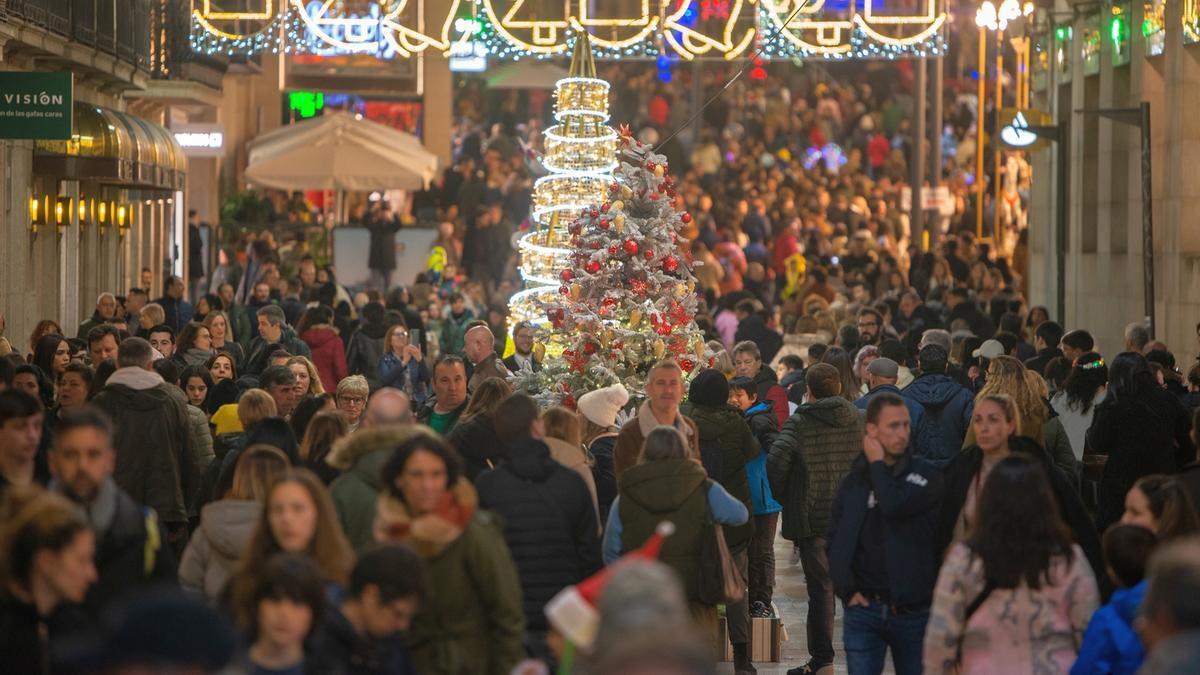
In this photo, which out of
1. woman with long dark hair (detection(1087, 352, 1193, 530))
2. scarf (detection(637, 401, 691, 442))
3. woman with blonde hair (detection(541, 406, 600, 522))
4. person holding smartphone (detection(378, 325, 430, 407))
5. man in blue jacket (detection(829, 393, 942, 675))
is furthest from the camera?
person holding smartphone (detection(378, 325, 430, 407))

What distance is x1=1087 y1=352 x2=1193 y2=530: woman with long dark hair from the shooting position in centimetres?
1270

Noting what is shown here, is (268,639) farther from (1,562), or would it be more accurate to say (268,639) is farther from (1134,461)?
(1134,461)

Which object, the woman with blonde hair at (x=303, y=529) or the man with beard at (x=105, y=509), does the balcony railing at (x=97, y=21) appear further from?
the woman with blonde hair at (x=303, y=529)

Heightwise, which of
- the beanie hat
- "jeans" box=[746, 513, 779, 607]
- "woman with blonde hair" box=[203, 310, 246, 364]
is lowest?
"jeans" box=[746, 513, 779, 607]

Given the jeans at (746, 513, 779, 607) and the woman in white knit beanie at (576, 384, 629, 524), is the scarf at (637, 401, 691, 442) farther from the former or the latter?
the jeans at (746, 513, 779, 607)

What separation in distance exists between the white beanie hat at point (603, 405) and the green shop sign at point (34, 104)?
23.0 feet

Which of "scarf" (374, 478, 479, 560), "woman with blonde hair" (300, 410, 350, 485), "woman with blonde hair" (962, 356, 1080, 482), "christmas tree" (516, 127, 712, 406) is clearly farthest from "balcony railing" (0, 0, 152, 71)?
"scarf" (374, 478, 479, 560)

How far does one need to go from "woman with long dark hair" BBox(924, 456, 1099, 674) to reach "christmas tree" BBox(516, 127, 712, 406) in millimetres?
7434

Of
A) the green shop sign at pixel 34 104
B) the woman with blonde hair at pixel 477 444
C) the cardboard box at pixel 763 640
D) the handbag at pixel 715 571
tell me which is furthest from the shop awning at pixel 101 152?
the handbag at pixel 715 571

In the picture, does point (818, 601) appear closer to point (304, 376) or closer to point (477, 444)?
point (477, 444)

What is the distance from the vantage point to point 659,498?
10.2 meters

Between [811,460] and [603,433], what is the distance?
49.0 inches

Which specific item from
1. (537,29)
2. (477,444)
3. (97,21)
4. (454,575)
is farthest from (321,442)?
(97,21)

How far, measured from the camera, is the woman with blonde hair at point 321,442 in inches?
402
